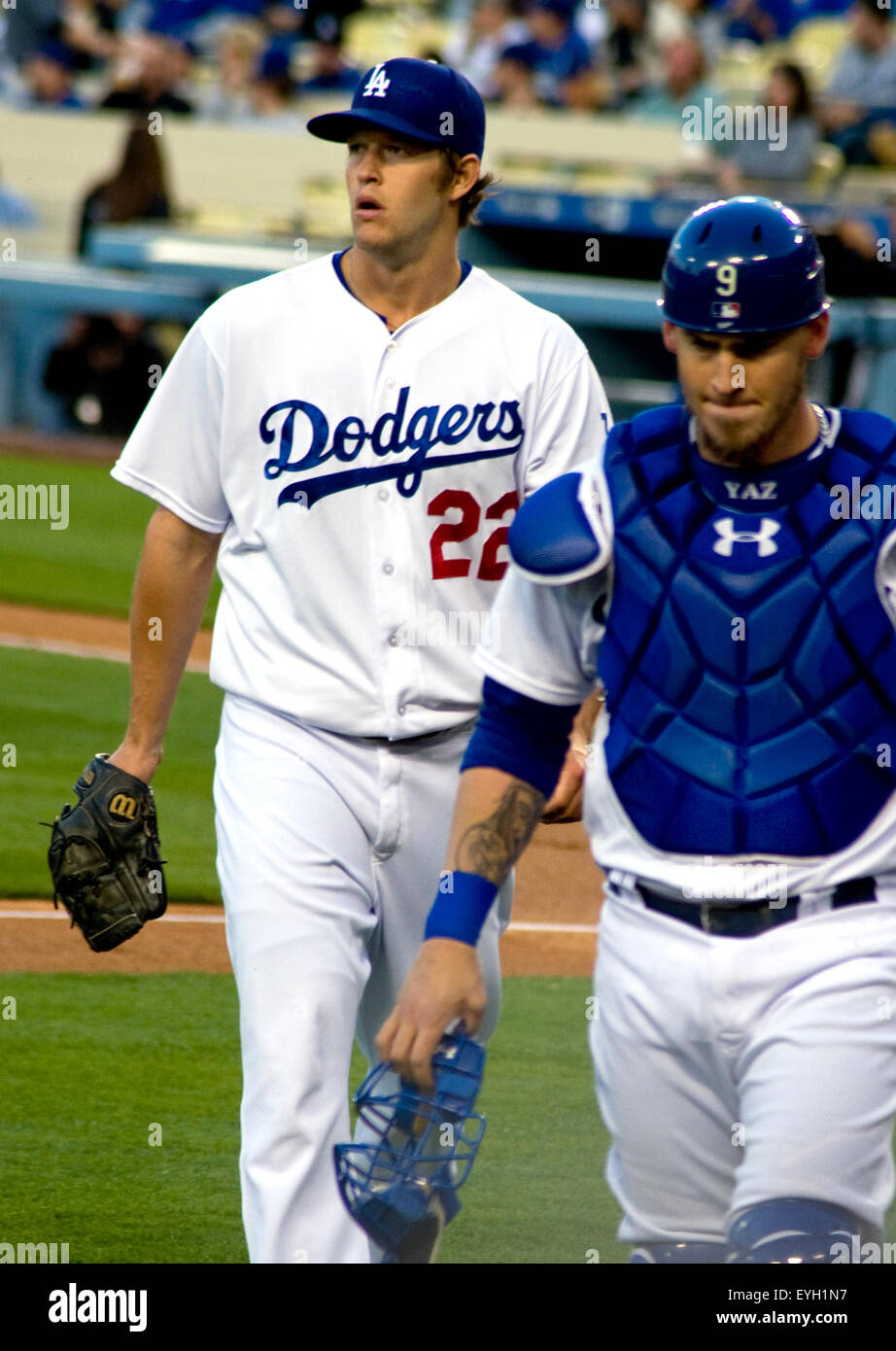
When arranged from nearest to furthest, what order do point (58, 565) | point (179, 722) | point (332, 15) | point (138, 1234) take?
point (138, 1234) < point (179, 722) < point (58, 565) < point (332, 15)

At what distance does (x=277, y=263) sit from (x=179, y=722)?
720 centimetres

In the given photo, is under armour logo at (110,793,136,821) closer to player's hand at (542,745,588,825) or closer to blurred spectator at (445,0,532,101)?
player's hand at (542,745,588,825)

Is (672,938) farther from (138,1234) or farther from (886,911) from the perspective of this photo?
(138,1234)

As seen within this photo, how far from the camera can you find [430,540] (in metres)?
3.79

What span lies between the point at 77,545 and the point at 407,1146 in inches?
447

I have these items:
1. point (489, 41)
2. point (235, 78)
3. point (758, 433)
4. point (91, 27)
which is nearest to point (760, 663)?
point (758, 433)

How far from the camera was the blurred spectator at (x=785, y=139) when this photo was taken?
48.0 feet

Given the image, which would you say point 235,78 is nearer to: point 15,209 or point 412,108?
point 15,209

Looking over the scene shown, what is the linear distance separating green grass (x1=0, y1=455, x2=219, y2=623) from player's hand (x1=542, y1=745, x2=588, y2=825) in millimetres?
8483

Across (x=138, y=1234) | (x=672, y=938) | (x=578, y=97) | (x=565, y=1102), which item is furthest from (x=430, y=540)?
(x=578, y=97)

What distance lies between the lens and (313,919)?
139 inches

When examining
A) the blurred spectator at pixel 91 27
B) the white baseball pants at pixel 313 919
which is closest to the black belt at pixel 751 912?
the white baseball pants at pixel 313 919

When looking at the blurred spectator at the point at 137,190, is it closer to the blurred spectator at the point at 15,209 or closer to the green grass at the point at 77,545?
the green grass at the point at 77,545

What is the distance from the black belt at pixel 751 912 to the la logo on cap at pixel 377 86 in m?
1.75
